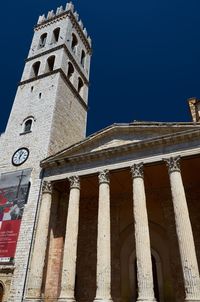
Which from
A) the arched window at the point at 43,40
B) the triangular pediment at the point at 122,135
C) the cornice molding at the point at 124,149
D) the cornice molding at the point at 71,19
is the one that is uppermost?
the cornice molding at the point at 71,19

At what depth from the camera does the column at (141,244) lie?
8.98 meters

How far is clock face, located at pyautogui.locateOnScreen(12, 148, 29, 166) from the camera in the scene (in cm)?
1525

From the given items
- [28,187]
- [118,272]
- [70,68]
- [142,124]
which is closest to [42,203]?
[28,187]

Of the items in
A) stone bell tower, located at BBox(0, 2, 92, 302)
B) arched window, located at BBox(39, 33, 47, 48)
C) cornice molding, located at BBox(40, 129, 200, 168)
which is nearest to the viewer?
cornice molding, located at BBox(40, 129, 200, 168)

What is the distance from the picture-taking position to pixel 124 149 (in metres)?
12.4

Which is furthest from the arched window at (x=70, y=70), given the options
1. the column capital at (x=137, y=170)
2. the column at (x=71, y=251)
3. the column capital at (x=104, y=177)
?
the column capital at (x=137, y=170)

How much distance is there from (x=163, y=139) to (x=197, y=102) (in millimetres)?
10697

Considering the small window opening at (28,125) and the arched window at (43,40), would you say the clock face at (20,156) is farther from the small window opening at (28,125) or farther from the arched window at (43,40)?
the arched window at (43,40)

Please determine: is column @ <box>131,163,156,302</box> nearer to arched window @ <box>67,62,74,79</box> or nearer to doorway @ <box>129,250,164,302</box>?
doorway @ <box>129,250,164,302</box>

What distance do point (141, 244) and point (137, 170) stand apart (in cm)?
327

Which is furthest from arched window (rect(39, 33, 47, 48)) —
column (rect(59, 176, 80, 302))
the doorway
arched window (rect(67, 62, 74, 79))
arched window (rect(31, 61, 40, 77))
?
the doorway

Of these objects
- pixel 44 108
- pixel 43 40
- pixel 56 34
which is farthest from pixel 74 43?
pixel 44 108

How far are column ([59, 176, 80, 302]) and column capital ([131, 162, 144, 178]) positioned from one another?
2932 millimetres

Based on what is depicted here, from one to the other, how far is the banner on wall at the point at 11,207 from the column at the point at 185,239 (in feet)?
24.9
